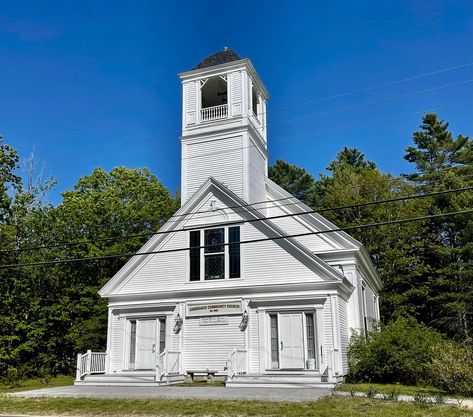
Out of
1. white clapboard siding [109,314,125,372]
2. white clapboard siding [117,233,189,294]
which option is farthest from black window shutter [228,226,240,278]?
white clapboard siding [109,314,125,372]

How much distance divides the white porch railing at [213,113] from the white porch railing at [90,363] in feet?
37.1

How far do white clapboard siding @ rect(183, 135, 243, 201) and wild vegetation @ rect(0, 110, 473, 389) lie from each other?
17.4ft

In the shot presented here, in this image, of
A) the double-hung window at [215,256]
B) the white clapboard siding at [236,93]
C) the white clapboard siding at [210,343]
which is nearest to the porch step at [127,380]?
the white clapboard siding at [210,343]

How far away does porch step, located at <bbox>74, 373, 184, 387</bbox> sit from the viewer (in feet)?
56.4

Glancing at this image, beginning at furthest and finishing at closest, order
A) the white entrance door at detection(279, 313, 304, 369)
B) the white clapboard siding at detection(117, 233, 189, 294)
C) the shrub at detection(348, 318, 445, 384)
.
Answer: the white clapboard siding at detection(117, 233, 189, 294)
the white entrance door at detection(279, 313, 304, 369)
the shrub at detection(348, 318, 445, 384)

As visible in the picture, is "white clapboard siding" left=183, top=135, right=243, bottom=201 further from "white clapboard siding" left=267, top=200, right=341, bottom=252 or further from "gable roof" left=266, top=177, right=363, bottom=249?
"gable roof" left=266, top=177, right=363, bottom=249

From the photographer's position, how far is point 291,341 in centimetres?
1772

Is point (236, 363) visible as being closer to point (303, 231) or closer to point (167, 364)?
point (167, 364)

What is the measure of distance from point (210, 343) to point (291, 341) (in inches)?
124

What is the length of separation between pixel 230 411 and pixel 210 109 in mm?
15672

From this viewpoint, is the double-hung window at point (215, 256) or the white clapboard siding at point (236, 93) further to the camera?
the white clapboard siding at point (236, 93)

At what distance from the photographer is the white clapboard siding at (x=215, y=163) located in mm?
22125

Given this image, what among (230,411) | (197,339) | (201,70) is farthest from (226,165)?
(230,411)

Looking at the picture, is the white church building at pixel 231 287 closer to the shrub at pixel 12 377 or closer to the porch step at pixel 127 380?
the porch step at pixel 127 380
